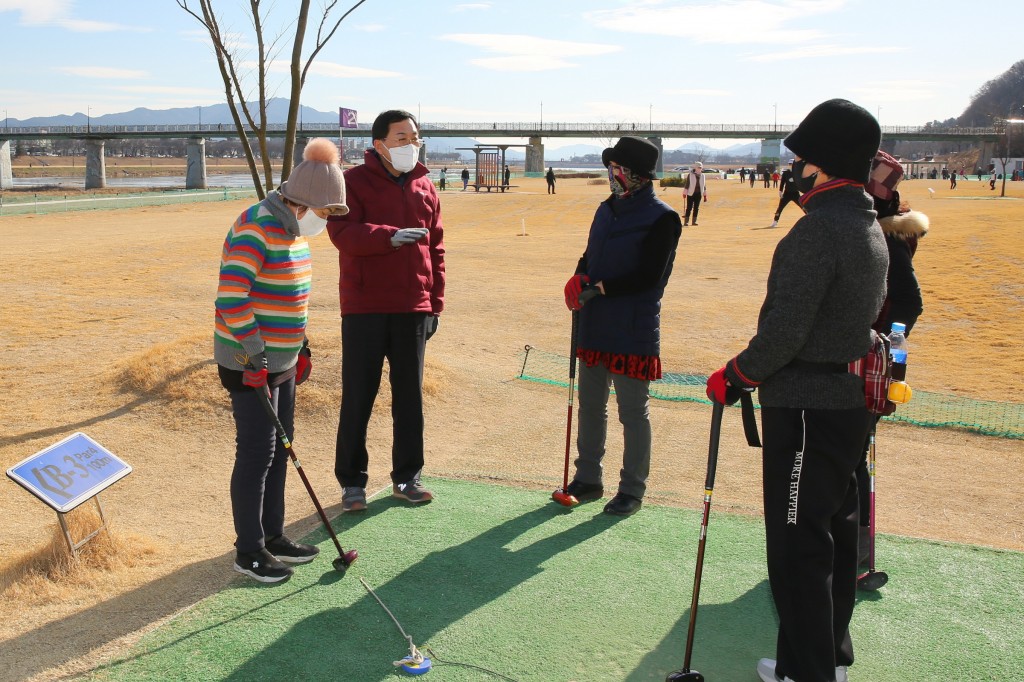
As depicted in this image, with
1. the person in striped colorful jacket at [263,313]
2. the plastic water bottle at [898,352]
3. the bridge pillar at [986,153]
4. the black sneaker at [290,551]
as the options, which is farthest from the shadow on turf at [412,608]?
the bridge pillar at [986,153]

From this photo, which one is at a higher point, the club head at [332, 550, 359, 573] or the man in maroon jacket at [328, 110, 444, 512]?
the man in maroon jacket at [328, 110, 444, 512]

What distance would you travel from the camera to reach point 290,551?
3.96 metres

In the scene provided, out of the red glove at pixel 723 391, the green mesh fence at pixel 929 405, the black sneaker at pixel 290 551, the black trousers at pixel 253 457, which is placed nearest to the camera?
the red glove at pixel 723 391

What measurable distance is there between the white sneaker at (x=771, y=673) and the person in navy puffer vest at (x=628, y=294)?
1488 millimetres

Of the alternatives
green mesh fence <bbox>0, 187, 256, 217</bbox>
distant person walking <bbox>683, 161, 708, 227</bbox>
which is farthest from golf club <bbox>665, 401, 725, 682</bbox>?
green mesh fence <bbox>0, 187, 256, 217</bbox>

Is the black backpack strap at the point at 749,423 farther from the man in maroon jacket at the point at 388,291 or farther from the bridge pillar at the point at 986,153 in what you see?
the bridge pillar at the point at 986,153

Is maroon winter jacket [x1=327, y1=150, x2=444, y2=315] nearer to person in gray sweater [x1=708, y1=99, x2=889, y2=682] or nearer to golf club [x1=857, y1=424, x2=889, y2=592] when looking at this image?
person in gray sweater [x1=708, y1=99, x2=889, y2=682]

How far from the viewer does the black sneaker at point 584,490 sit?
4.79 meters

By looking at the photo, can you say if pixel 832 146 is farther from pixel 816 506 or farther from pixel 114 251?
pixel 114 251

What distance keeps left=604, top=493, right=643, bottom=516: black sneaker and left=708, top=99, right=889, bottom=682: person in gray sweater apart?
163cm

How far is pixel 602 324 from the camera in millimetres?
4555

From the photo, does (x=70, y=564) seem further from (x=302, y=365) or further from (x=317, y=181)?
(x=317, y=181)

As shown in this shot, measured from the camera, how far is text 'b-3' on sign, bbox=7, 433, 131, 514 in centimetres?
365

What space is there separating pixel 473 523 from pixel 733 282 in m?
10.8
